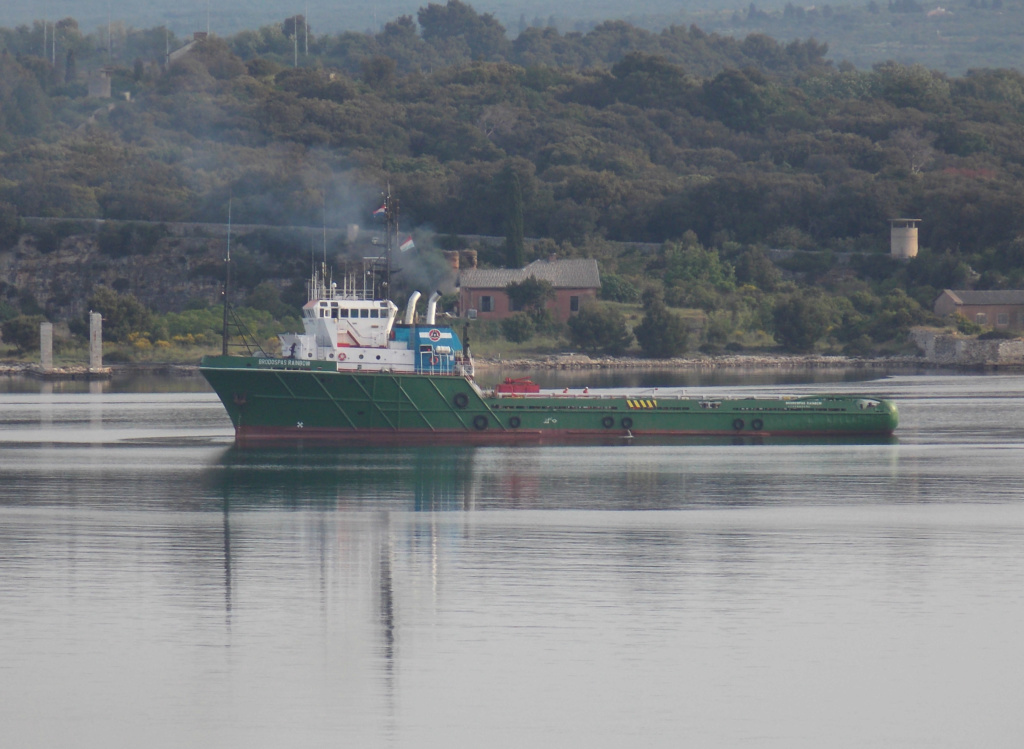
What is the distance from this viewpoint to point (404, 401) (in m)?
59.2

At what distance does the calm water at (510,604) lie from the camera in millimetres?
23766

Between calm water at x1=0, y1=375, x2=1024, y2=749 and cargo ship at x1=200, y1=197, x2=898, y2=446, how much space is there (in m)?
4.80

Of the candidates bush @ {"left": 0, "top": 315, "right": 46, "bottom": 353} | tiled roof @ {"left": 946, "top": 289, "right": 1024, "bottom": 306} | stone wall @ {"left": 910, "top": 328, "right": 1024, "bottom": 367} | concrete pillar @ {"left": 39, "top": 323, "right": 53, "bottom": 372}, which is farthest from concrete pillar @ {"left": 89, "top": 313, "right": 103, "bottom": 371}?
tiled roof @ {"left": 946, "top": 289, "right": 1024, "bottom": 306}

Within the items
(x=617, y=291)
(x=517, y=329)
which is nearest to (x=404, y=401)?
(x=517, y=329)

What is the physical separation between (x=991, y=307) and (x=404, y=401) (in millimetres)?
76408

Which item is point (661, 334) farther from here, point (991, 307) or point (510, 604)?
point (510, 604)

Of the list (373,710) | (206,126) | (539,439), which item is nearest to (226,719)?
(373,710)

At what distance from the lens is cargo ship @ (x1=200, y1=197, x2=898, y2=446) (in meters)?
58.7

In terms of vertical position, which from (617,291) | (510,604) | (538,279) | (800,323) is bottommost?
(510,604)

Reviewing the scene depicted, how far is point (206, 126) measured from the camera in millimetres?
190250

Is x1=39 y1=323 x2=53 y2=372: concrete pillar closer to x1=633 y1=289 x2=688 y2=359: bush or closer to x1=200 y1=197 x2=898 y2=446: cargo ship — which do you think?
x1=633 y1=289 x2=688 y2=359: bush

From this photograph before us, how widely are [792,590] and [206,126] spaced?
167 m

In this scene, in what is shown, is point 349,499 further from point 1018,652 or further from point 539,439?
point 1018,652

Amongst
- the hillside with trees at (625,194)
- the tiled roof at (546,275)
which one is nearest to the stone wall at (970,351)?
the hillside with trees at (625,194)
